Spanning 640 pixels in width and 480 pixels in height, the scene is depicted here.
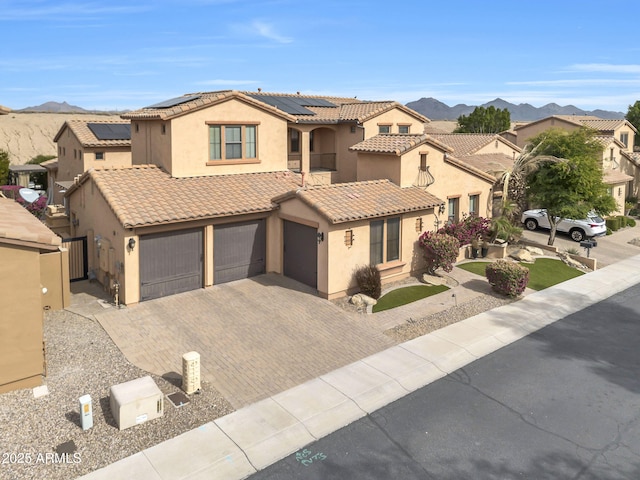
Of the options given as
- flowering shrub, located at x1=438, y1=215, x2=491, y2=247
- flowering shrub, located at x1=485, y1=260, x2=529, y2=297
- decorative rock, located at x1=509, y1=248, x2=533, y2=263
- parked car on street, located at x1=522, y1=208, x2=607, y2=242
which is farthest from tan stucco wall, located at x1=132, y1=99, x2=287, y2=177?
parked car on street, located at x1=522, y1=208, x2=607, y2=242

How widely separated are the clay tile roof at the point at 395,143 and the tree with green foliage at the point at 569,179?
7389 millimetres

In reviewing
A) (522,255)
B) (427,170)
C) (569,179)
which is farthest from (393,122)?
(522,255)

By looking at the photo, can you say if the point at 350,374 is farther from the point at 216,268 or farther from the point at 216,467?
the point at 216,268

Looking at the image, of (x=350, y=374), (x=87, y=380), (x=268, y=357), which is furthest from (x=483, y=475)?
(x=87, y=380)

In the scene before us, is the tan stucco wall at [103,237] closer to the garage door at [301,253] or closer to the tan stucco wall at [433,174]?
the garage door at [301,253]

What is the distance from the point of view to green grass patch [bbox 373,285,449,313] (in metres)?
18.4

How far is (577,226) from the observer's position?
3098 cm

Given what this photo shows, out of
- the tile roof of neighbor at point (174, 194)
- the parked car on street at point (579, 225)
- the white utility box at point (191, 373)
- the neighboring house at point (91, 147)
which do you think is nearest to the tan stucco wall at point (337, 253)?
the tile roof of neighbor at point (174, 194)

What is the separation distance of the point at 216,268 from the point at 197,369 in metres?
7.76

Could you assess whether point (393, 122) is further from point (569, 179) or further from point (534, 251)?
point (534, 251)

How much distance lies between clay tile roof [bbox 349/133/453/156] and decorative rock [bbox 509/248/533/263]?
6.17 m

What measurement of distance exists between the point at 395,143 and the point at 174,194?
383 inches

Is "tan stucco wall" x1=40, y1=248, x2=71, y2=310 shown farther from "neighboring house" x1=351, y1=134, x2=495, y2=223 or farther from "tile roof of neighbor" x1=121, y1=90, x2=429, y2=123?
"neighboring house" x1=351, y1=134, x2=495, y2=223

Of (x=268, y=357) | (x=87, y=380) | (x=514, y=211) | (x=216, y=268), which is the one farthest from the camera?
(x=514, y=211)
